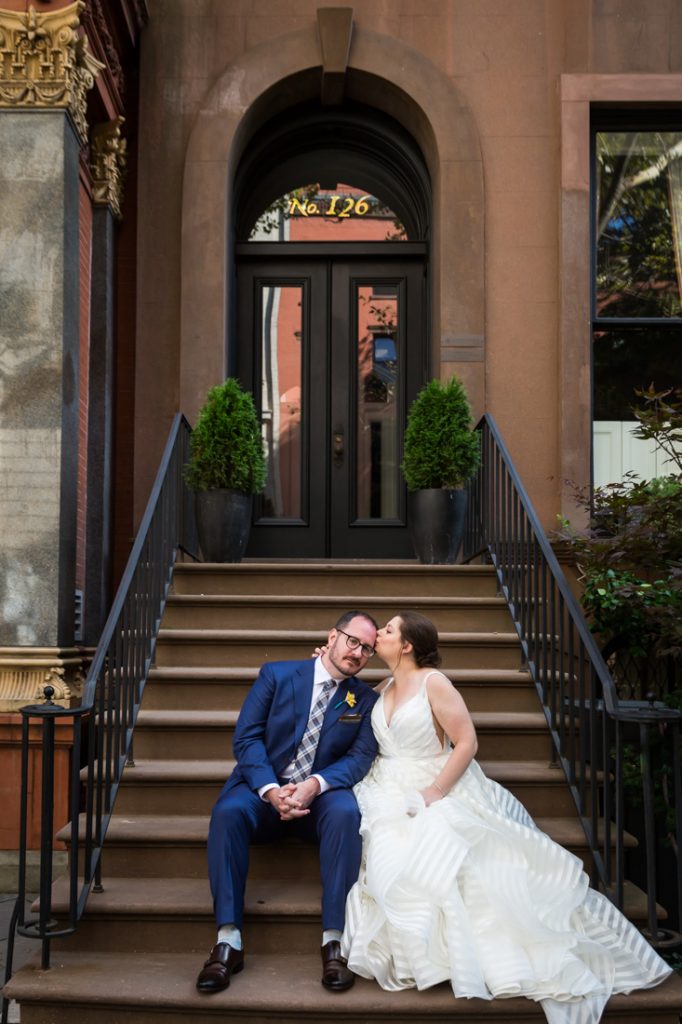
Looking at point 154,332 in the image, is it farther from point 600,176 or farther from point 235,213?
point 600,176

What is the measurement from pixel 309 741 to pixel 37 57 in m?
4.45

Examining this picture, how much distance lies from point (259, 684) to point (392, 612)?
189 cm

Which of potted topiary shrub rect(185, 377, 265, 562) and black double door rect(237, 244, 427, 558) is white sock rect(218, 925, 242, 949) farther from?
black double door rect(237, 244, 427, 558)

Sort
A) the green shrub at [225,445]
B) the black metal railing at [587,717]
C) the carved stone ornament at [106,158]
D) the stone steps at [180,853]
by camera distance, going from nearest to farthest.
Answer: the black metal railing at [587,717] → the stone steps at [180,853] → the green shrub at [225,445] → the carved stone ornament at [106,158]

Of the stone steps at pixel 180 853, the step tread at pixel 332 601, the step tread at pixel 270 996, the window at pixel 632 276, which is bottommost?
the step tread at pixel 270 996

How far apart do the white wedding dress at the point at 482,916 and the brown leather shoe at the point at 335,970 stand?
0.13 feet

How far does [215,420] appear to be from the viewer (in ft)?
23.4

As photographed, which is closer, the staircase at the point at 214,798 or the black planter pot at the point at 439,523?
the staircase at the point at 214,798

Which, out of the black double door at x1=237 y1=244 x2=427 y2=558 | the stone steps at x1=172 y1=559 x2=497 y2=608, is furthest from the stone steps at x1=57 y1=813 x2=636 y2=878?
the black double door at x1=237 y1=244 x2=427 y2=558

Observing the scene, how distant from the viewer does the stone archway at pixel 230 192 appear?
832 cm

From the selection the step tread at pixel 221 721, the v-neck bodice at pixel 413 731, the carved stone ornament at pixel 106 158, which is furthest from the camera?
the carved stone ornament at pixel 106 158

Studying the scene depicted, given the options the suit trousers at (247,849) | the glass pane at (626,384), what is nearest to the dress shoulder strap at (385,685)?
the suit trousers at (247,849)

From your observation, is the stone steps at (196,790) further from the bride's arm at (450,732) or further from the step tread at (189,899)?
the bride's arm at (450,732)

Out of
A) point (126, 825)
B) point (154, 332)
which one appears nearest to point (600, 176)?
point (154, 332)
